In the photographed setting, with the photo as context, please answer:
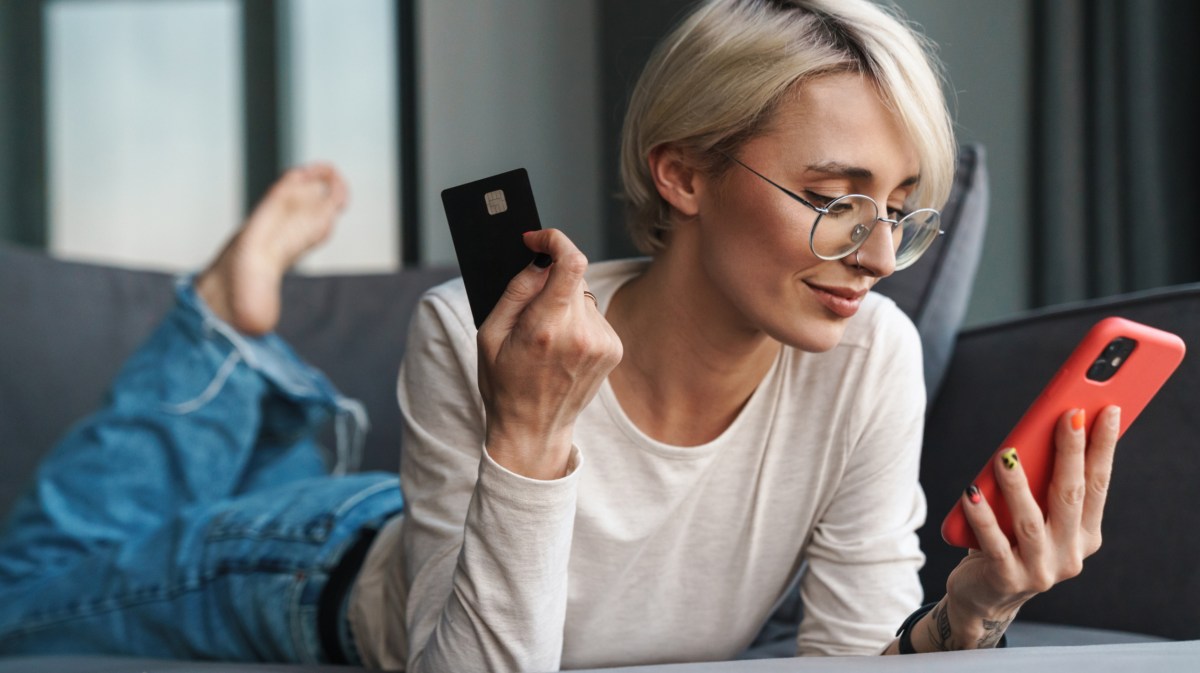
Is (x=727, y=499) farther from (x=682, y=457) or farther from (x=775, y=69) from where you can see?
(x=775, y=69)

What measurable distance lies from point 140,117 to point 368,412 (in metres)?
2.15

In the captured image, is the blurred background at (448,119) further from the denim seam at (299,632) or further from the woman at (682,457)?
the denim seam at (299,632)

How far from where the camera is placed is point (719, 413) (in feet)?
3.60

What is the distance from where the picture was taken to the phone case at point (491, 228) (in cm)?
80

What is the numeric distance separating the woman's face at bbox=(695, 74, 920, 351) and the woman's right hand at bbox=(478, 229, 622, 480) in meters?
0.21

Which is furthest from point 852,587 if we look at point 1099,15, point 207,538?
point 1099,15

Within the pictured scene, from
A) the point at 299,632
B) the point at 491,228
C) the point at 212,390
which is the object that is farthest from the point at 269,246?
the point at 491,228

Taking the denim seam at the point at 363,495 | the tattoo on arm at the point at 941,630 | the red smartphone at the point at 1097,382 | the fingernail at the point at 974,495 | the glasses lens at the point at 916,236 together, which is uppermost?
the glasses lens at the point at 916,236

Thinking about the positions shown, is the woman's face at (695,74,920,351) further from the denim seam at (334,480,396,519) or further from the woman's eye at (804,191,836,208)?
the denim seam at (334,480,396,519)

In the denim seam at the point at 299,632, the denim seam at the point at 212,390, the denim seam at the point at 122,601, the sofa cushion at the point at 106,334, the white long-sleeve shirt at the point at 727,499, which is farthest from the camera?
the sofa cushion at the point at 106,334

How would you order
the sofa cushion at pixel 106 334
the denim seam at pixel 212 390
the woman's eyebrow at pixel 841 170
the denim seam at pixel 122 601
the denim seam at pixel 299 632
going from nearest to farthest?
1. the woman's eyebrow at pixel 841 170
2. the denim seam at pixel 299 632
3. the denim seam at pixel 122 601
4. the denim seam at pixel 212 390
5. the sofa cushion at pixel 106 334

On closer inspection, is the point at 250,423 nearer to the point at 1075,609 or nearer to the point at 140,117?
the point at 1075,609

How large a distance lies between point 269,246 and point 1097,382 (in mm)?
1290

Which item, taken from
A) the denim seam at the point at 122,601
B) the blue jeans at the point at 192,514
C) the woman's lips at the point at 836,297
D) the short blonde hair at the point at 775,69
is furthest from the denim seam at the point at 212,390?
the woman's lips at the point at 836,297
